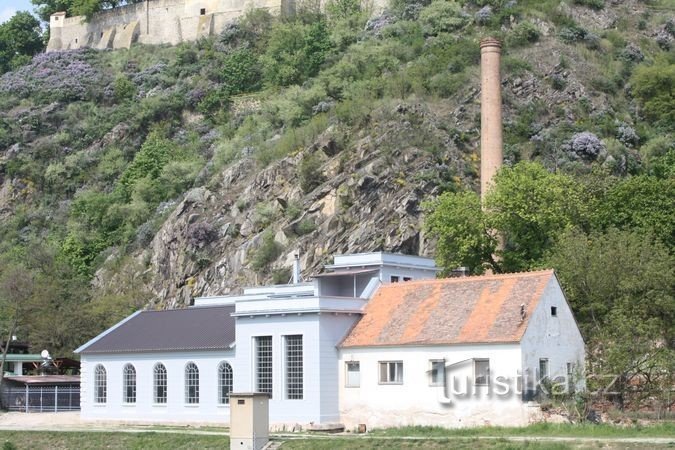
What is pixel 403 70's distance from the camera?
112 metres

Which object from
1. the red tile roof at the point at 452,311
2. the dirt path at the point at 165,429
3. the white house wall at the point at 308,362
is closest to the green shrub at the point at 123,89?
the dirt path at the point at 165,429

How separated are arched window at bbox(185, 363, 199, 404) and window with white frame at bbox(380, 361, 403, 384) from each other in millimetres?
10354

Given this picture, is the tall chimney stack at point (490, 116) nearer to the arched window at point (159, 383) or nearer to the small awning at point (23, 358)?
the small awning at point (23, 358)

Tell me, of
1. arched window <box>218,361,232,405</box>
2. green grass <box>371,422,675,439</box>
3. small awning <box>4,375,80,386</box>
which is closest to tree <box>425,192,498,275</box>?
arched window <box>218,361,232,405</box>

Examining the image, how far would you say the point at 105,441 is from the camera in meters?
56.9

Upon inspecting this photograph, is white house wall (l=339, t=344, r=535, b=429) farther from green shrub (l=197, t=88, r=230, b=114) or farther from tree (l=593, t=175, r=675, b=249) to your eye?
green shrub (l=197, t=88, r=230, b=114)

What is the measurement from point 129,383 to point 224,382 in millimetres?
6646

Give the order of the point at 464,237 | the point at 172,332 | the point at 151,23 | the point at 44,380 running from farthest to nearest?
the point at 151,23, the point at 464,237, the point at 44,380, the point at 172,332

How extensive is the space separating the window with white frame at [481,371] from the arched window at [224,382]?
13.0 meters

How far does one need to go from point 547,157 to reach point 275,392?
150 ft

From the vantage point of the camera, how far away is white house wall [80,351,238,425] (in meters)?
60.8

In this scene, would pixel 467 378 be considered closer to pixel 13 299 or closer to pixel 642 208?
pixel 642 208

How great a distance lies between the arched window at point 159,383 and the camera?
207ft

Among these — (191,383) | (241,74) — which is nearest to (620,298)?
(191,383)
